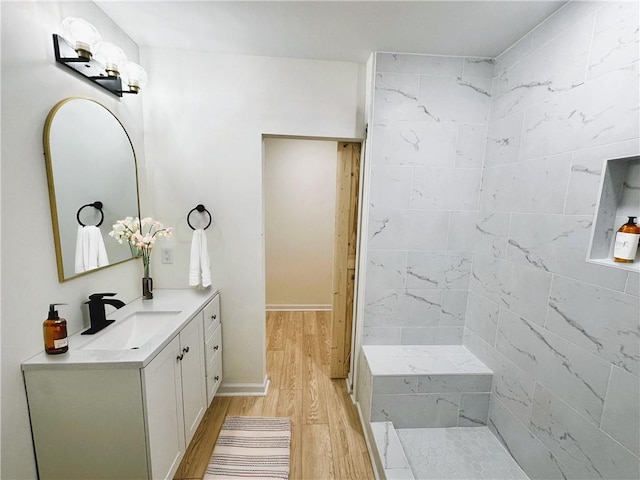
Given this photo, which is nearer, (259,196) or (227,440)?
(227,440)

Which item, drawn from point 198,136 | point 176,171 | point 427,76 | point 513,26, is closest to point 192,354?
point 176,171

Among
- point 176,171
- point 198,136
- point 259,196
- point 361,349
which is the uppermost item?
point 198,136

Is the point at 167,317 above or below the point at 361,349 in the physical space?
above

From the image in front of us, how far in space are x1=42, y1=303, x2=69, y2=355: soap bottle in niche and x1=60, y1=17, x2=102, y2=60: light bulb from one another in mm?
1098

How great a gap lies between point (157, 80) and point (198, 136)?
0.44 meters

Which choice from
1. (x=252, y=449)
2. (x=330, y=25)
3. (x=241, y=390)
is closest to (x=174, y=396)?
(x=252, y=449)

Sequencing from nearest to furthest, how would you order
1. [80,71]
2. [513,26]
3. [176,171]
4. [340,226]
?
1. [80,71]
2. [513,26]
3. [176,171]
4. [340,226]

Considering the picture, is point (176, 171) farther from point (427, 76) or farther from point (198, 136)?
point (427, 76)

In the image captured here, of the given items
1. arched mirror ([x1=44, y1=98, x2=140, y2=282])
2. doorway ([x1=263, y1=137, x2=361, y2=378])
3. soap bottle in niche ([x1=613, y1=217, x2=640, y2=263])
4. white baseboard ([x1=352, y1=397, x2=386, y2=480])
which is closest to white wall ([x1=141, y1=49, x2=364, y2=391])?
arched mirror ([x1=44, y1=98, x2=140, y2=282])

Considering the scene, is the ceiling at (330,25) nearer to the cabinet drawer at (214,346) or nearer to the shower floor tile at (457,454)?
the cabinet drawer at (214,346)

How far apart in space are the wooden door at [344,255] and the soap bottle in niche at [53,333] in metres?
1.67

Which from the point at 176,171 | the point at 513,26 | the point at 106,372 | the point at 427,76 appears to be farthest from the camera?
the point at 176,171

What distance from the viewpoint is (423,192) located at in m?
1.86

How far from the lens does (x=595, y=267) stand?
3.72ft
